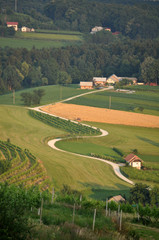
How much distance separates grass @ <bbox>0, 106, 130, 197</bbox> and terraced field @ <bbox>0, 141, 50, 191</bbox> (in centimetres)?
82

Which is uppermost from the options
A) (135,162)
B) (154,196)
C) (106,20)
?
(106,20)

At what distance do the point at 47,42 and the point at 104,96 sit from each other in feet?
170

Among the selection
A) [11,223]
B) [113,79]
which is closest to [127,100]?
[113,79]

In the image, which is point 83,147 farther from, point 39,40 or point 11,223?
point 39,40

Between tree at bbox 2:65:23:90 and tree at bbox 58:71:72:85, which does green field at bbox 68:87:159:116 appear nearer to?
tree at bbox 58:71:72:85

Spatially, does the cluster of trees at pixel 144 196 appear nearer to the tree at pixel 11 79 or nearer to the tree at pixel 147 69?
the tree at pixel 147 69

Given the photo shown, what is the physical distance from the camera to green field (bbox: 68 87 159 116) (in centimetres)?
7444

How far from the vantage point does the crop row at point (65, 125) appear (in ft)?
191

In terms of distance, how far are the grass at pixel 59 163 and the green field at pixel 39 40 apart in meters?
66.5

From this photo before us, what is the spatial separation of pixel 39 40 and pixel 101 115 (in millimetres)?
67032

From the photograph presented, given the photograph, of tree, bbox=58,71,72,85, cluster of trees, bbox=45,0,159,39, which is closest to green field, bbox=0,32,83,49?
tree, bbox=58,71,72,85

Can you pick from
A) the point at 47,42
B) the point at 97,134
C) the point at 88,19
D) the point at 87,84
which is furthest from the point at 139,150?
the point at 88,19

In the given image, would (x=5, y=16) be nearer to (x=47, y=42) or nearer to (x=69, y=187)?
(x=47, y=42)

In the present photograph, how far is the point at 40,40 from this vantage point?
133 meters
